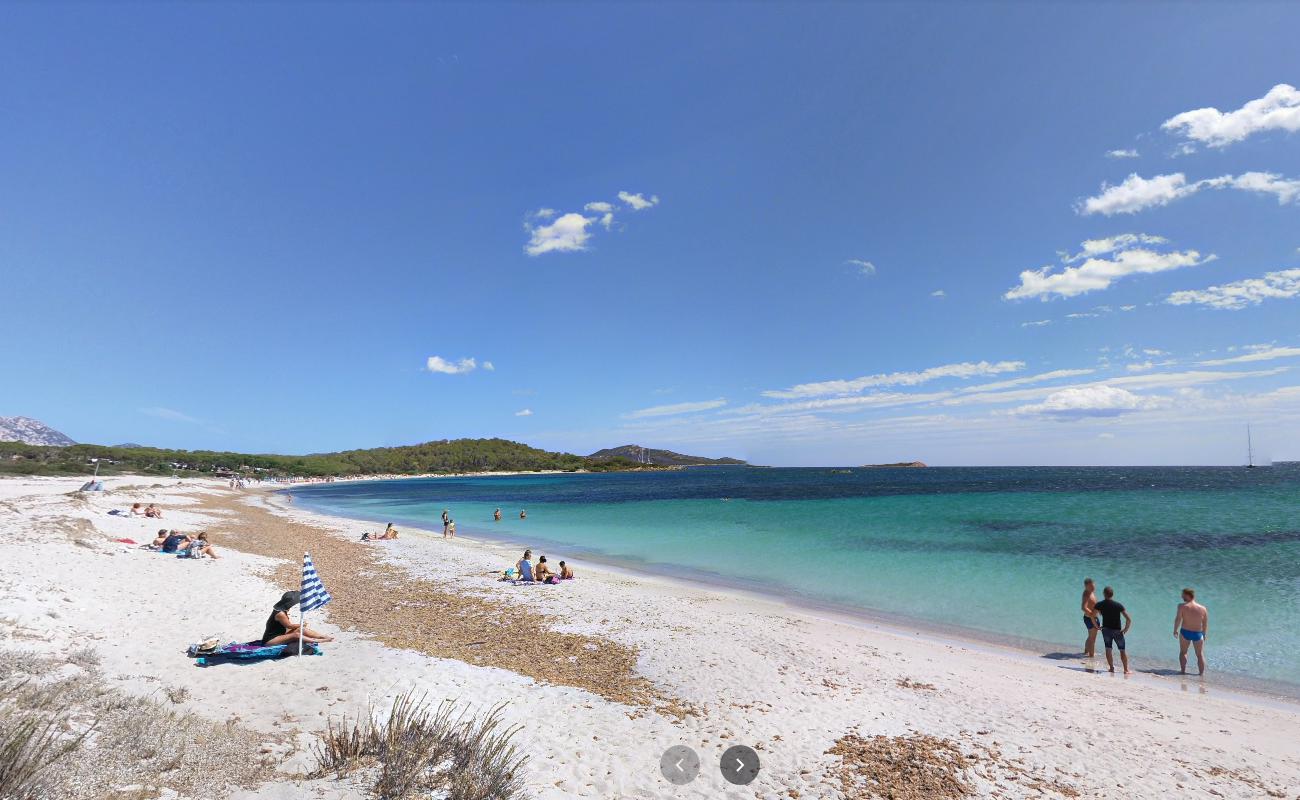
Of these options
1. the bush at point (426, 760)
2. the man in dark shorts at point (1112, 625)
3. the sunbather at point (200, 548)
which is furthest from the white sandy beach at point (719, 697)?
the sunbather at point (200, 548)

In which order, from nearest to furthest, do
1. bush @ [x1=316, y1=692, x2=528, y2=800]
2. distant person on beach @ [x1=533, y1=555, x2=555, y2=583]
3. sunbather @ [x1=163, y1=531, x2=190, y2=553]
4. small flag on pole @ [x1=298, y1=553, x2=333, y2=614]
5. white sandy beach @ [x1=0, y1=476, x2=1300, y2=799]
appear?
bush @ [x1=316, y1=692, x2=528, y2=800] → white sandy beach @ [x1=0, y1=476, x2=1300, y2=799] → small flag on pole @ [x1=298, y1=553, x2=333, y2=614] → sunbather @ [x1=163, y1=531, x2=190, y2=553] → distant person on beach @ [x1=533, y1=555, x2=555, y2=583]

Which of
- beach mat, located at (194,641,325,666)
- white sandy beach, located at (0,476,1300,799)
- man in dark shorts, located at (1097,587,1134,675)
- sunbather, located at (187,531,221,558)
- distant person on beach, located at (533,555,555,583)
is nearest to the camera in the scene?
white sandy beach, located at (0,476,1300,799)

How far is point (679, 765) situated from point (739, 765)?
711 millimetres

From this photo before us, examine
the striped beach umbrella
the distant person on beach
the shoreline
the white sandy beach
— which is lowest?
the shoreline

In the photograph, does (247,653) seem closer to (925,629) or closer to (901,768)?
(901,768)

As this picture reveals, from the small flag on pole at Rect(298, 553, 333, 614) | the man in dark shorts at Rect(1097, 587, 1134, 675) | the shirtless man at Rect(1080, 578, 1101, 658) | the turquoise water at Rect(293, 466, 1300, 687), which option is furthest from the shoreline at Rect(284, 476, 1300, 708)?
the small flag on pole at Rect(298, 553, 333, 614)

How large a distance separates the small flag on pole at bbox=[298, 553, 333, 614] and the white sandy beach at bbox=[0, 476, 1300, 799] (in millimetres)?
862

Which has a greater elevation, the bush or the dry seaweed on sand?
the bush

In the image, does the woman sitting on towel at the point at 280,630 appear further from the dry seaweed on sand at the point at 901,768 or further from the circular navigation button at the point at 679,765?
the dry seaweed on sand at the point at 901,768

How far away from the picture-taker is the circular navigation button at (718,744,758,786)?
5.93 metres

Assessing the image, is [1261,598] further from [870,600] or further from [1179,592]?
[870,600]

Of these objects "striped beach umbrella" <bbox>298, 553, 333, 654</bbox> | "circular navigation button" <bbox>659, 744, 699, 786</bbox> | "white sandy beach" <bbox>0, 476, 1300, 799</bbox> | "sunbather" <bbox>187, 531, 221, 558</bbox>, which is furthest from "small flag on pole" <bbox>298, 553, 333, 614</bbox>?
"sunbather" <bbox>187, 531, 221, 558</bbox>

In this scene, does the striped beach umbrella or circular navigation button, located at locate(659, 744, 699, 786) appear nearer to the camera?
circular navigation button, located at locate(659, 744, 699, 786)

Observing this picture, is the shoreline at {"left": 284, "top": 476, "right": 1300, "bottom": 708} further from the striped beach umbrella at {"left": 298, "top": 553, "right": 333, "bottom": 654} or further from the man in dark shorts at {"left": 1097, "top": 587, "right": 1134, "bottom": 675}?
the striped beach umbrella at {"left": 298, "top": 553, "right": 333, "bottom": 654}
